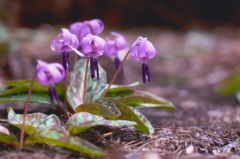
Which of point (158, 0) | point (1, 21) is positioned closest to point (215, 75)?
point (158, 0)

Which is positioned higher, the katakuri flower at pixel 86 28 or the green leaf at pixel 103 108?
the katakuri flower at pixel 86 28

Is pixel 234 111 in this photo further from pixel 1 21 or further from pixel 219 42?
pixel 1 21

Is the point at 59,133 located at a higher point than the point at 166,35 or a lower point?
lower

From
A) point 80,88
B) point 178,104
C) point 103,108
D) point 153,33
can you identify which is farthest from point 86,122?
point 153,33

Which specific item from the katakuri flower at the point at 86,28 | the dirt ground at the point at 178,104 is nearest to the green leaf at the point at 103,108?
the dirt ground at the point at 178,104

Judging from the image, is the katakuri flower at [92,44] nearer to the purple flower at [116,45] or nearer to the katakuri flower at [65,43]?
the katakuri flower at [65,43]

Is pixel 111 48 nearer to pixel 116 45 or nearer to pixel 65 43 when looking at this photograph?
pixel 116 45

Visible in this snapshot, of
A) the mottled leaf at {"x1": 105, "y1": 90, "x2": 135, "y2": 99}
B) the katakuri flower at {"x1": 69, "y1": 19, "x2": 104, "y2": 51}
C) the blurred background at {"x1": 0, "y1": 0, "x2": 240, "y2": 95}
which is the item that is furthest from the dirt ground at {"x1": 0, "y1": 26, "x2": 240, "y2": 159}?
the katakuri flower at {"x1": 69, "y1": 19, "x2": 104, "y2": 51}
